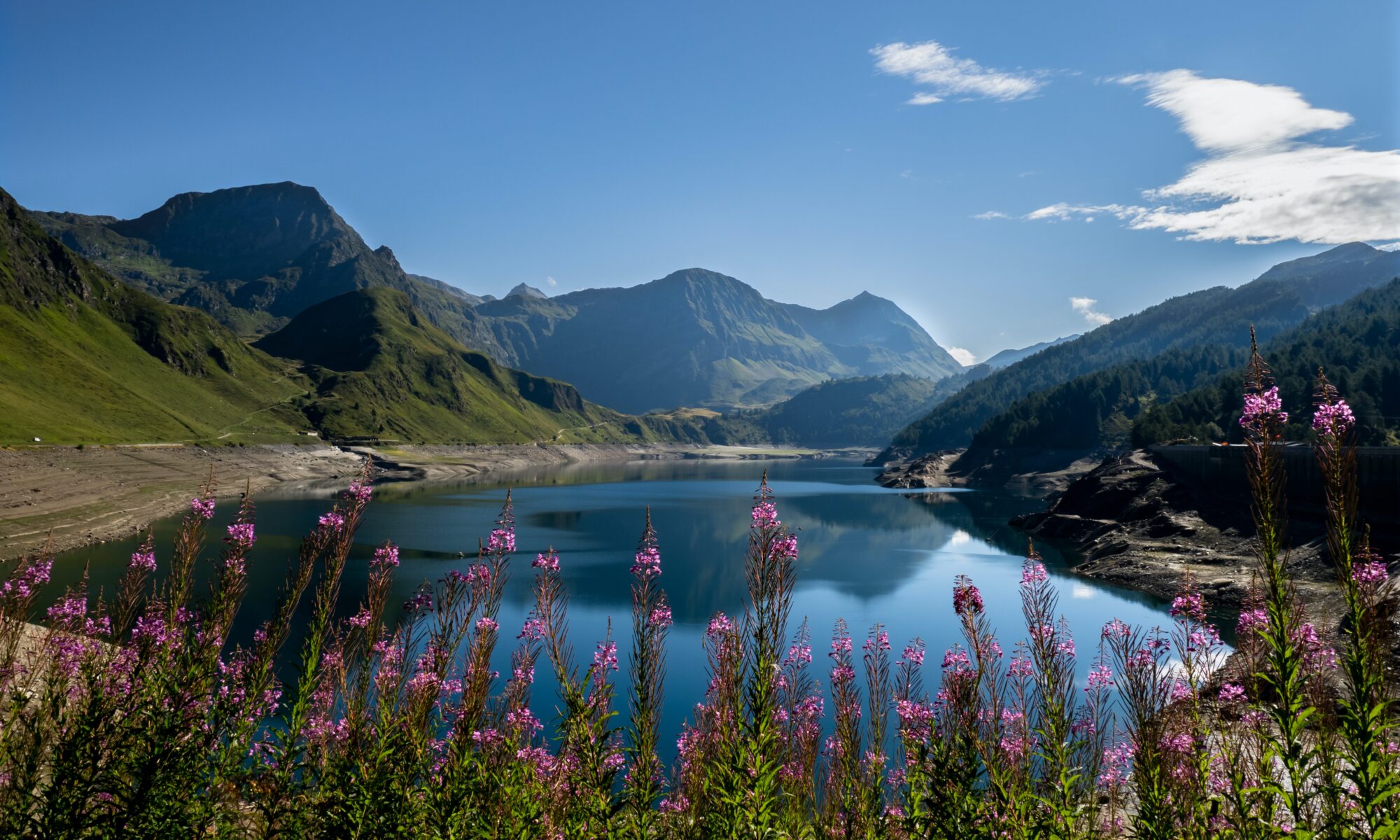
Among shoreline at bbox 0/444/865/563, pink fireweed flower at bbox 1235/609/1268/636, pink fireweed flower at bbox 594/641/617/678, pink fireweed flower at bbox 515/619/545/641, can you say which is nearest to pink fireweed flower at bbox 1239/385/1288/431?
pink fireweed flower at bbox 1235/609/1268/636

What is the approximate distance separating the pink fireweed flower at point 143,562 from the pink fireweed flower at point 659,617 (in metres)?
6.24

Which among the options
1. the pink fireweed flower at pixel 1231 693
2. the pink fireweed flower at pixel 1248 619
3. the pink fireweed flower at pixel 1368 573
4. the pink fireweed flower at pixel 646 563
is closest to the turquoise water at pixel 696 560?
the pink fireweed flower at pixel 646 563

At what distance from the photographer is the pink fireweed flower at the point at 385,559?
889 cm

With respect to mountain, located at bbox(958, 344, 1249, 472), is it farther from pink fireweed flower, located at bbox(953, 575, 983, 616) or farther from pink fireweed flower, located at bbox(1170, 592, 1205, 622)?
pink fireweed flower, located at bbox(953, 575, 983, 616)

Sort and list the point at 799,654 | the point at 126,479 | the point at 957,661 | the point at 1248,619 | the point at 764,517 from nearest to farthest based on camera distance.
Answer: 1. the point at 764,517
2. the point at 957,661
3. the point at 1248,619
4. the point at 799,654
5. the point at 126,479

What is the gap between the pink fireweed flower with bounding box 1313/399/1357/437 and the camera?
20.9 feet

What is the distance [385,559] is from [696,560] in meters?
70.6

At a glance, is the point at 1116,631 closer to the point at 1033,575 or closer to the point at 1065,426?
the point at 1033,575

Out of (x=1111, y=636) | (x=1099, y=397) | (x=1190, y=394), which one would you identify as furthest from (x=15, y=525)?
(x=1099, y=397)

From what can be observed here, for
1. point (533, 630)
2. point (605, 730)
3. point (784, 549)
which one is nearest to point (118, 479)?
→ point (533, 630)

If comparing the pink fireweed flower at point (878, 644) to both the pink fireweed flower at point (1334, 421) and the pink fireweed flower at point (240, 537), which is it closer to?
the pink fireweed flower at point (1334, 421)

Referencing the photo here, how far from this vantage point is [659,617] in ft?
28.1

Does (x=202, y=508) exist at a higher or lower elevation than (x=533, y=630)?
higher

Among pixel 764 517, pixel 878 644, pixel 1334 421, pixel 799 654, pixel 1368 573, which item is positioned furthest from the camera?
pixel 799 654
